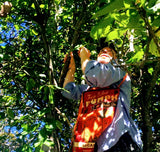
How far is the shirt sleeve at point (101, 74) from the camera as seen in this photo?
1787 millimetres

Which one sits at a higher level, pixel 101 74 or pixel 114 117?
pixel 101 74

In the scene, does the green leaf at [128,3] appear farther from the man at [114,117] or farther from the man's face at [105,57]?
the man's face at [105,57]

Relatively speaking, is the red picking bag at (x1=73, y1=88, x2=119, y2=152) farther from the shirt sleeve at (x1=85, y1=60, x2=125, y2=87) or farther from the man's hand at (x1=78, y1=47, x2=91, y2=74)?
the man's hand at (x1=78, y1=47, x2=91, y2=74)

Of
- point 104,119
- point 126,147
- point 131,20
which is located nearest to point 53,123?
point 104,119

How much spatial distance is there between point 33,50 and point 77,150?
1.98 meters

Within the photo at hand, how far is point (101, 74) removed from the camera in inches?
70.1

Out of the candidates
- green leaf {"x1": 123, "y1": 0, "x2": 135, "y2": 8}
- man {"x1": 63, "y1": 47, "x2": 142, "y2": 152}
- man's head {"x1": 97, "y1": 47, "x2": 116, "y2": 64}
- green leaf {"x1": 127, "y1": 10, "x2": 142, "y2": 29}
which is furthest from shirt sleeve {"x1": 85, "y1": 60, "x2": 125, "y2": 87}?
green leaf {"x1": 123, "y1": 0, "x2": 135, "y2": 8}

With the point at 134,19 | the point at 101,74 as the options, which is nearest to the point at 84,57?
the point at 101,74

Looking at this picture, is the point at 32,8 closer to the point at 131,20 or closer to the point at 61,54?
the point at 61,54

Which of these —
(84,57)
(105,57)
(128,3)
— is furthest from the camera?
(84,57)

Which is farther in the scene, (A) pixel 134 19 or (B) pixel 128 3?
(A) pixel 134 19

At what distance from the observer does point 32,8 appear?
300 cm

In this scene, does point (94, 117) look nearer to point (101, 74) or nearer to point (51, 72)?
point (101, 74)

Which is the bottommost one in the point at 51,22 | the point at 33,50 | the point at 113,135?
the point at 113,135
